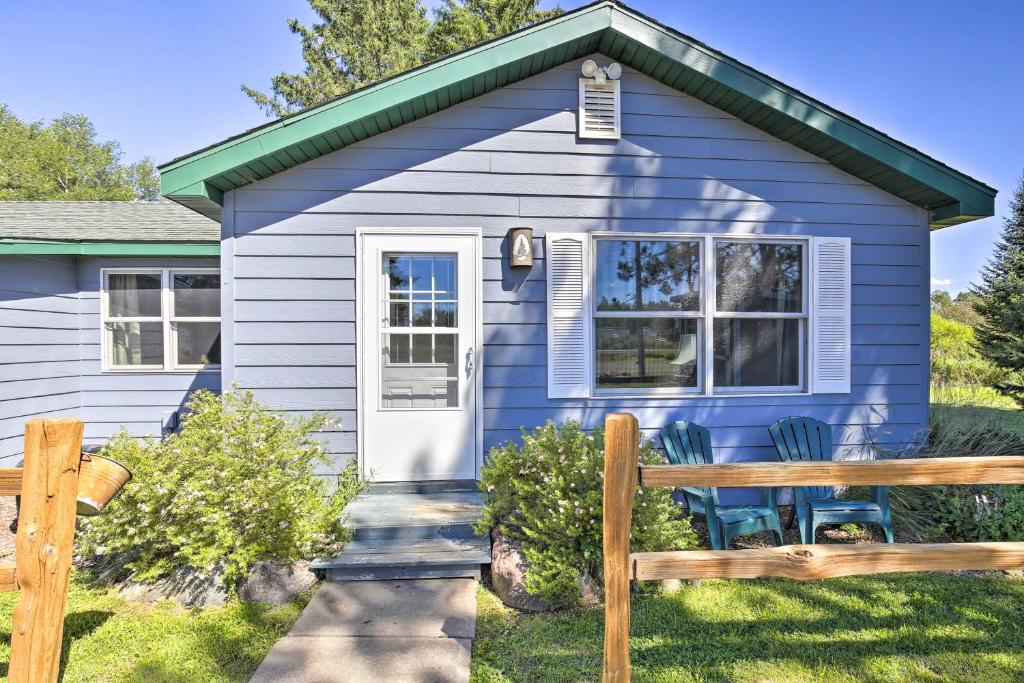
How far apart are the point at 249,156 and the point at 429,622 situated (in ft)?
10.8

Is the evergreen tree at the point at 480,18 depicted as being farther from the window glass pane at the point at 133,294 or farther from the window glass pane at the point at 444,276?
the window glass pane at the point at 444,276

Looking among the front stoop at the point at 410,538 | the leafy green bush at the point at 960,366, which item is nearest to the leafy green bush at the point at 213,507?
the front stoop at the point at 410,538

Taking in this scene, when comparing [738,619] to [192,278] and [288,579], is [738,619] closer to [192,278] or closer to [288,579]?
[288,579]

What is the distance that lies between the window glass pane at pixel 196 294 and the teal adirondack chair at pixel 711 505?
5.44 m

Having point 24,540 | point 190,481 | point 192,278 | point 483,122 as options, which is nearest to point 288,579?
point 190,481

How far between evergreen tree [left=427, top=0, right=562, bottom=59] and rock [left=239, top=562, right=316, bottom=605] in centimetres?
1511

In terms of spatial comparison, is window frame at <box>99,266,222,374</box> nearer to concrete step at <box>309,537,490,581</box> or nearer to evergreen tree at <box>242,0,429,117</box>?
concrete step at <box>309,537,490,581</box>

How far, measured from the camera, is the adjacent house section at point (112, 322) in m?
5.47

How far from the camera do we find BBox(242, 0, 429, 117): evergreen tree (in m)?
15.5

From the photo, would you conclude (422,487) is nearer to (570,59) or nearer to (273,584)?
(273,584)

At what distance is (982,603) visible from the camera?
2955 mm

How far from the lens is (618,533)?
1845 mm

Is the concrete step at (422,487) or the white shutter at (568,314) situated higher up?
the white shutter at (568,314)

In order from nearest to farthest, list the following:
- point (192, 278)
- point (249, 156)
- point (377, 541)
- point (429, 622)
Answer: point (429, 622), point (377, 541), point (249, 156), point (192, 278)
